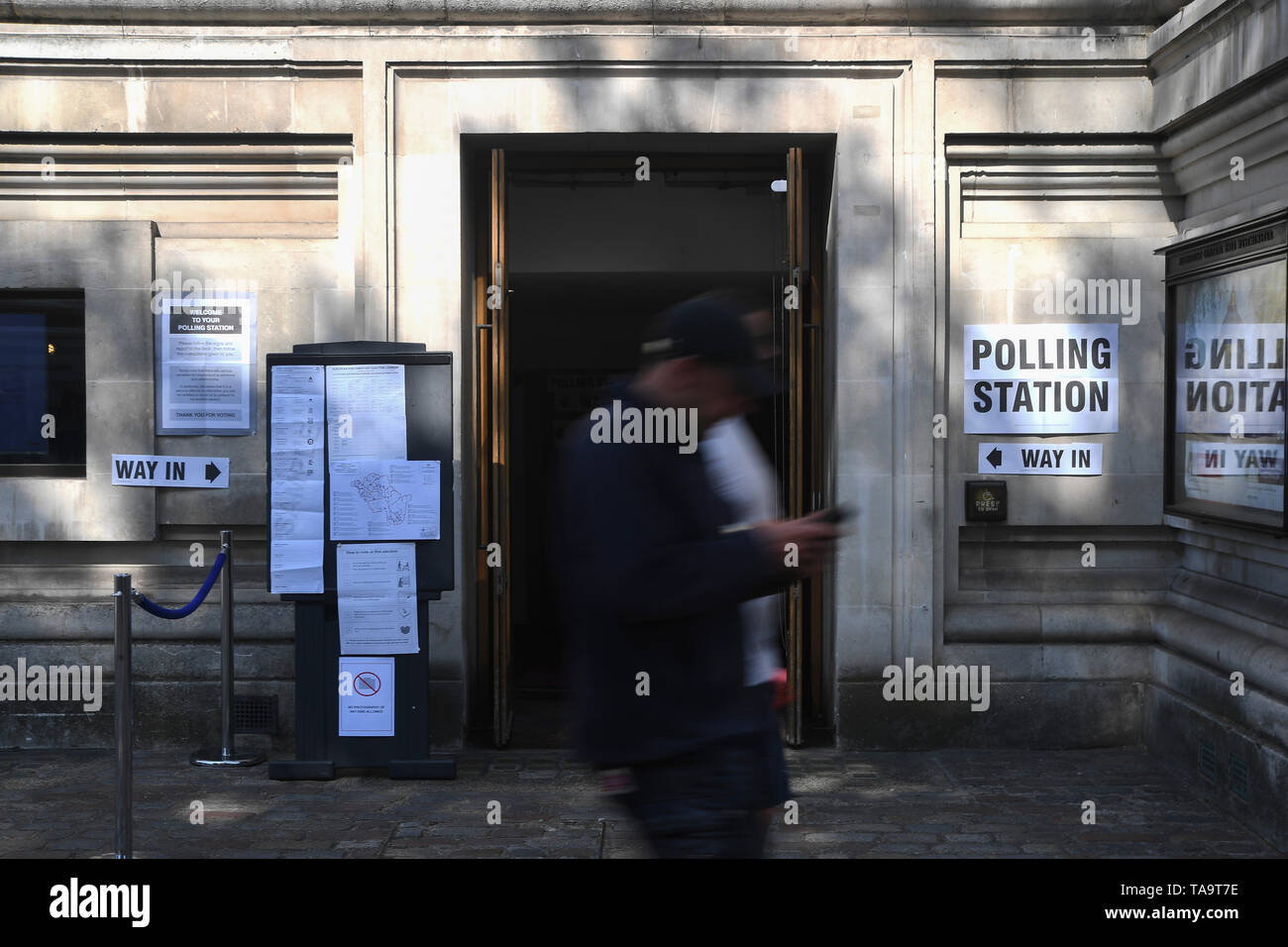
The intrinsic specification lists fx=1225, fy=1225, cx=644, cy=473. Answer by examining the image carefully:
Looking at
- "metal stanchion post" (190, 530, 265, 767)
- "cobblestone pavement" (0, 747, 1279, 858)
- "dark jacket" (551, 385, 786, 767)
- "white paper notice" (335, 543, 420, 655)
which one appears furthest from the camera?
"metal stanchion post" (190, 530, 265, 767)

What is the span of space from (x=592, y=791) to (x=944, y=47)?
4571mm

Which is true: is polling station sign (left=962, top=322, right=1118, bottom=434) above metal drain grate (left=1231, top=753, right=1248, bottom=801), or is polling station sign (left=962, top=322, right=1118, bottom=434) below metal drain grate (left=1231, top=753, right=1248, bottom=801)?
above

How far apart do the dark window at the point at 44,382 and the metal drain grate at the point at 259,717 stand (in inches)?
67.8

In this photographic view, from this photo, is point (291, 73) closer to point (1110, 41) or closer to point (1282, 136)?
point (1110, 41)

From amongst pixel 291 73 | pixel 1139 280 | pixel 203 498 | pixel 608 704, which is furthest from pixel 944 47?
pixel 608 704

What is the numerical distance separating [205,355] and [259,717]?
2.13m

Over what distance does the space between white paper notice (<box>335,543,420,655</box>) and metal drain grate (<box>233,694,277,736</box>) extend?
1031 millimetres

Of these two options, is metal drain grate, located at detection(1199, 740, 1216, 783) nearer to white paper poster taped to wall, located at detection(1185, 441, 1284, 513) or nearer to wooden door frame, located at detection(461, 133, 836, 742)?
white paper poster taped to wall, located at detection(1185, 441, 1284, 513)

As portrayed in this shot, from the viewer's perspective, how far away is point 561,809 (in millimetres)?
5973

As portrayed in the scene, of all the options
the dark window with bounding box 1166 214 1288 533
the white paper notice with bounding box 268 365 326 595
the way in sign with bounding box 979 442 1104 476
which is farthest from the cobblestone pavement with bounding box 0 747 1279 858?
the way in sign with bounding box 979 442 1104 476

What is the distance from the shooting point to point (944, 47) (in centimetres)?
699

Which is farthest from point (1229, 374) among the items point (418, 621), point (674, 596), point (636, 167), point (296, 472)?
point (296, 472)

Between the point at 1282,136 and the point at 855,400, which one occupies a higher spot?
the point at 1282,136

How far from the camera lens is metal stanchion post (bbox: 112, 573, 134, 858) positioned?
473 cm
